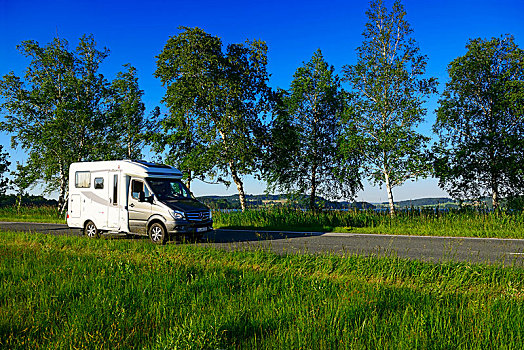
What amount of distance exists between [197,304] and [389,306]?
8.47 feet

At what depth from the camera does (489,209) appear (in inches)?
774

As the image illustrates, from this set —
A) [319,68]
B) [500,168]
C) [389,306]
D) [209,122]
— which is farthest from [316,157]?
[389,306]

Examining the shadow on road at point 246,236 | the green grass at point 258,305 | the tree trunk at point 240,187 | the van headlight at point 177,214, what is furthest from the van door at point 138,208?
the tree trunk at point 240,187

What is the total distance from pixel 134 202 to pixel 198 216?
7.93 ft

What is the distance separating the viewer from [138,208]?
44.2 feet

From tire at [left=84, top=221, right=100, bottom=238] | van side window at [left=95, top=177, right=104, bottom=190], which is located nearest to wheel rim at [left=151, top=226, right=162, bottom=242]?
tire at [left=84, top=221, right=100, bottom=238]

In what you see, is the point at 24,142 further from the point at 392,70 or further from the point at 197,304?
the point at 197,304

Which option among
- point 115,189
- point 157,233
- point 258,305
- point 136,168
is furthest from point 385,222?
point 258,305

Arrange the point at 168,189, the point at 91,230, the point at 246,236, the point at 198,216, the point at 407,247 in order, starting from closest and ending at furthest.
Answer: the point at 407,247, the point at 198,216, the point at 168,189, the point at 91,230, the point at 246,236

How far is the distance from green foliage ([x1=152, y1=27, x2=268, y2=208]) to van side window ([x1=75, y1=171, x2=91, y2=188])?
36.6 ft

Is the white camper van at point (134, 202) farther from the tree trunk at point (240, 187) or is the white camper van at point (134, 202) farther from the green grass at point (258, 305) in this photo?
the tree trunk at point (240, 187)

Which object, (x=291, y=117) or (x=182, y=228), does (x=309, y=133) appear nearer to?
(x=291, y=117)

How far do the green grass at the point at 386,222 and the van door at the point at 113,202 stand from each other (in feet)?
24.1

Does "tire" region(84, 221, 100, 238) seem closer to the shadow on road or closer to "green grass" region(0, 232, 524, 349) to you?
the shadow on road
